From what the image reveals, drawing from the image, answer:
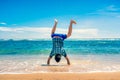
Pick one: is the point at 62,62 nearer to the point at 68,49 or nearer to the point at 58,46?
the point at 58,46

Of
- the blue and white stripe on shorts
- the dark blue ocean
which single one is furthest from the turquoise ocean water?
the blue and white stripe on shorts

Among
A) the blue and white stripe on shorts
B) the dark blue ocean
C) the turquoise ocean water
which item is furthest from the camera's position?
the dark blue ocean

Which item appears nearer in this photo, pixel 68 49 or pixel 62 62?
pixel 62 62

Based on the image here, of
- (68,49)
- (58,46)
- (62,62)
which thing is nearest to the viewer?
(58,46)

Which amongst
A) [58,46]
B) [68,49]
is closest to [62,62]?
[58,46]

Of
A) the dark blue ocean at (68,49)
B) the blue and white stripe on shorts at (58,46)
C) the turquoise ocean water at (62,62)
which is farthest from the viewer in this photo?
the dark blue ocean at (68,49)

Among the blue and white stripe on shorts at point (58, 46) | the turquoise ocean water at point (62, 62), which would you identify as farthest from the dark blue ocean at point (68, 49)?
the blue and white stripe on shorts at point (58, 46)

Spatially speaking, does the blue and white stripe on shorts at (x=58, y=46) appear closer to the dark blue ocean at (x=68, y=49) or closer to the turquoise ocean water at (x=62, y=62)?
the turquoise ocean water at (x=62, y=62)

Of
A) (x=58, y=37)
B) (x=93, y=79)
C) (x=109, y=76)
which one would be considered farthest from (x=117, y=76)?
(x=58, y=37)

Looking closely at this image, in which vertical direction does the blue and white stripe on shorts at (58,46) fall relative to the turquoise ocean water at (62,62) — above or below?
above

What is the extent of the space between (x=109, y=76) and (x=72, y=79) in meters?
1.37

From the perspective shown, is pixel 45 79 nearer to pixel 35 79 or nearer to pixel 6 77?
pixel 35 79

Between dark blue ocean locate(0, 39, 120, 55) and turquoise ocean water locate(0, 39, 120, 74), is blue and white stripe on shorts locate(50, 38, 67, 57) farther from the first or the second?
dark blue ocean locate(0, 39, 120, 55)

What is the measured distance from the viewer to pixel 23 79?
9.30 m
